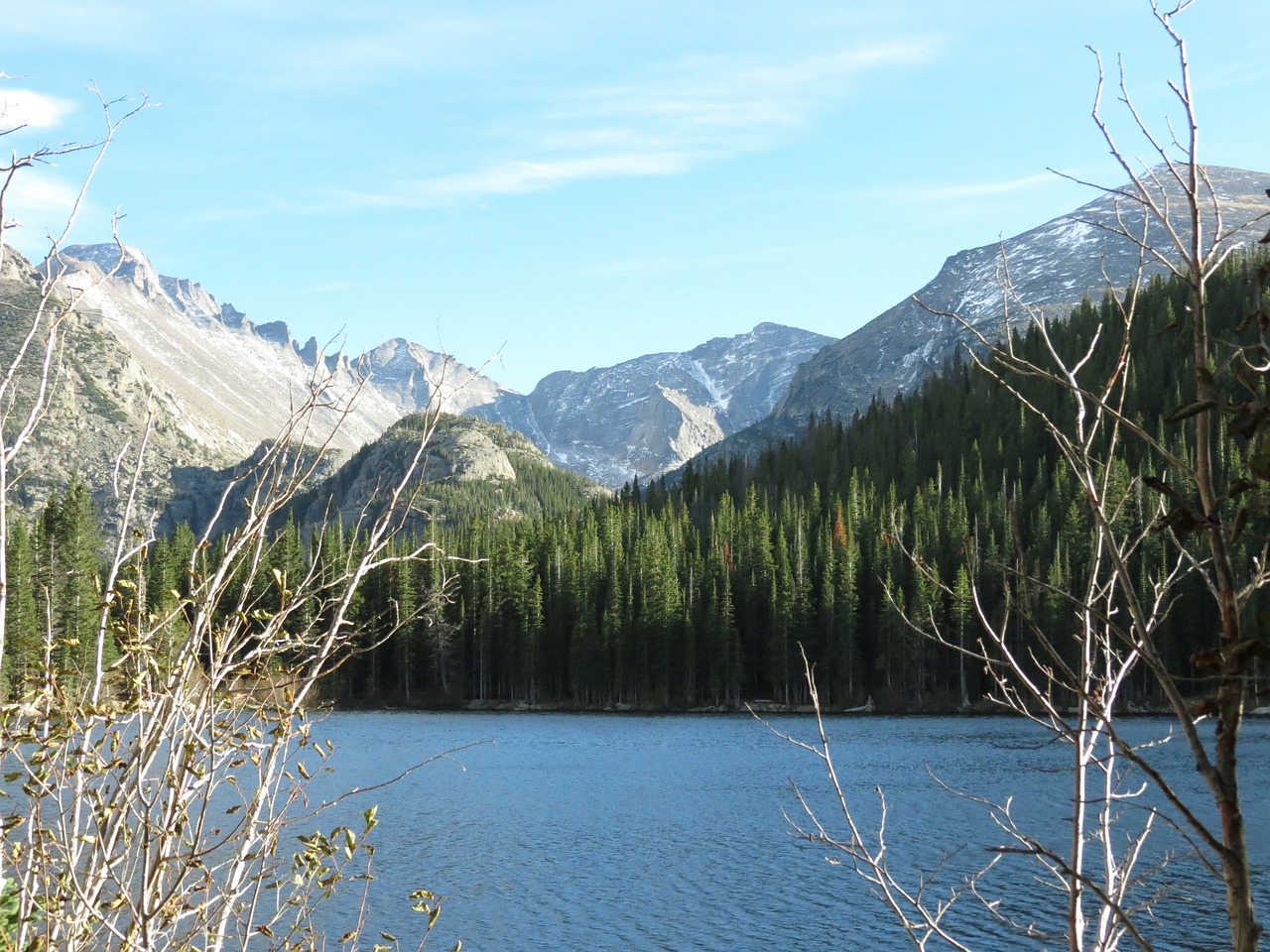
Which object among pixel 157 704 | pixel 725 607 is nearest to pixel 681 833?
pixel 157 704

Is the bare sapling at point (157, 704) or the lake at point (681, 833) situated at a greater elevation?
the bare sapling at point (157, 704)

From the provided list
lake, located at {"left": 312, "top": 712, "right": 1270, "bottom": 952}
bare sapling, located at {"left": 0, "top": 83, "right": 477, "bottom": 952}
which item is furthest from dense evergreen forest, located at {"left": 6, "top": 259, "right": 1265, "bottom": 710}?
bare sapling, located at {"left": 0, "top": 83, "right": 477, "bottom": 952}

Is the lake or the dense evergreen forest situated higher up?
the dense evergreen forest

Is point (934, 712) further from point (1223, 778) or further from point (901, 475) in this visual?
point (1223, 778)

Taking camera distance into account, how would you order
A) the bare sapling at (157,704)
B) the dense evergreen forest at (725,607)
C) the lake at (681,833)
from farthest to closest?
the dense evergreen forest at (725,607), the lake at (681,833), the bare sapling at (157,704)

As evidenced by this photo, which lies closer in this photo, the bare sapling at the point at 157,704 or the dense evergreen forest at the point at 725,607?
the bare sapling at the point at 157,704

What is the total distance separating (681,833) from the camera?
3384 centimetres

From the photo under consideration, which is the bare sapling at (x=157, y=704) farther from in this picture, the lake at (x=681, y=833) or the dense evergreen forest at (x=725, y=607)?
the dense evergreen forest at (x=725, y=607)

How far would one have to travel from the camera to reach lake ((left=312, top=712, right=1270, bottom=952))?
23609mm

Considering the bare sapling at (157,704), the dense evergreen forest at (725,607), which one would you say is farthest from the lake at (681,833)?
the dense evergreen forest at (725,607)

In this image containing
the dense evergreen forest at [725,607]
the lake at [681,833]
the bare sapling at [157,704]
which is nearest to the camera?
the bare sapling at [157,704]

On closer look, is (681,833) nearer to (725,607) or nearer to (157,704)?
(157,704)

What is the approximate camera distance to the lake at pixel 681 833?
77.5ft

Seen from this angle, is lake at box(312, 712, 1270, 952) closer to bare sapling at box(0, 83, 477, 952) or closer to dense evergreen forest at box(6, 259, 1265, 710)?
bare sapling at box(0, 83, 477, 952)
